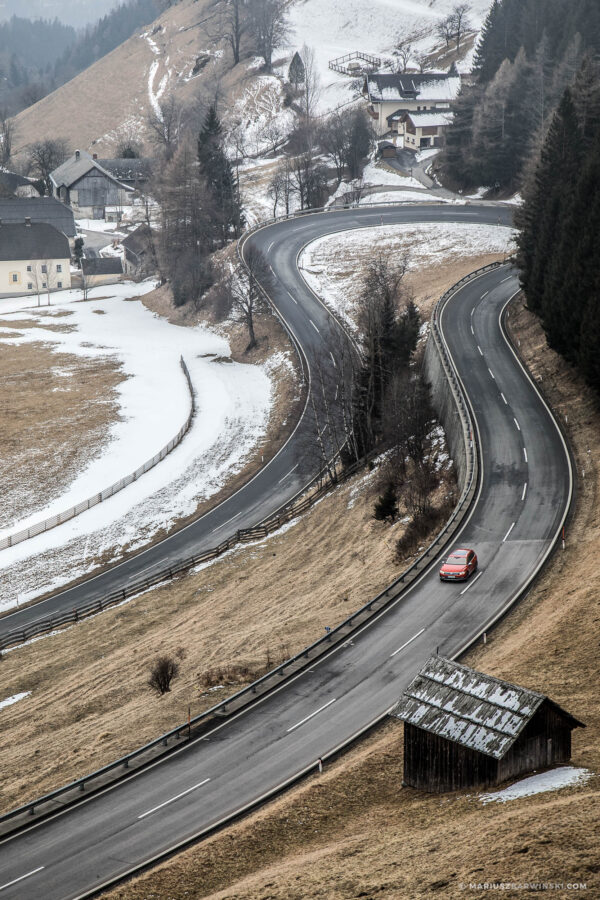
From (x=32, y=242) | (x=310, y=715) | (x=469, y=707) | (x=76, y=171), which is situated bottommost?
(x=310, y=715)

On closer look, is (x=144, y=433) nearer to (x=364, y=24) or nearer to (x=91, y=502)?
(x=91, y=502)

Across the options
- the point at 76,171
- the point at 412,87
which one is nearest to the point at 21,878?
the point at 412,87

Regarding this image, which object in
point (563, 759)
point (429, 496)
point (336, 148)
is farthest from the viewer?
point (336, 148)

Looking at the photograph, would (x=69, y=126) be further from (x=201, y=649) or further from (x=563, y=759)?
(x=563, y=759)

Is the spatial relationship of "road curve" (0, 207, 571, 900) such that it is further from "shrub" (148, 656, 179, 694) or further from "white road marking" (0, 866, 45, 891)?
"shrub" (148, 656, 179, 694)

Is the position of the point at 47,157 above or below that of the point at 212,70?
below

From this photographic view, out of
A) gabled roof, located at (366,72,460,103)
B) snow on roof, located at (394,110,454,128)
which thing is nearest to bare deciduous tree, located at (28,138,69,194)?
gabled roof, located at (366,72,460,103)

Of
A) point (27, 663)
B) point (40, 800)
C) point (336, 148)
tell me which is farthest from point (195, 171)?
point (40, 800)
